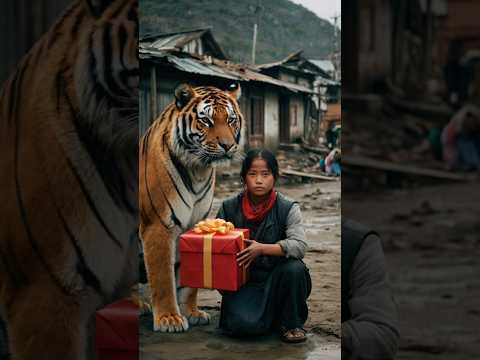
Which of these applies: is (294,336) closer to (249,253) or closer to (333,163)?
(249,253)

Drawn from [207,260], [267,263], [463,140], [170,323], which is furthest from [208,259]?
[463,140]

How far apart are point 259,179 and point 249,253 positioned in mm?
393

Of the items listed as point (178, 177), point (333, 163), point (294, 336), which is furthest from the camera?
point (178, 177)

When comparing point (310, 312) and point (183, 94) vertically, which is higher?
point (183, 94)

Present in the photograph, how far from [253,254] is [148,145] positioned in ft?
2.72

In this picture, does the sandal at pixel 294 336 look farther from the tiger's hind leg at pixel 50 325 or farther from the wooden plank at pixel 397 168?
the tiger's hind leg at pixel 50 325

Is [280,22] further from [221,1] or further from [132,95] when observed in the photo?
[132,95]

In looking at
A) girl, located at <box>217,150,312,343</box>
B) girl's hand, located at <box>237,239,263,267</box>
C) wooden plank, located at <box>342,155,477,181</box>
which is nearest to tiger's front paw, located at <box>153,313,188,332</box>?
girl, located at <box>217,150,312,343</box>

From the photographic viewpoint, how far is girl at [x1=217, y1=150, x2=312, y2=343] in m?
3.54

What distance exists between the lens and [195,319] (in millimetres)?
3662

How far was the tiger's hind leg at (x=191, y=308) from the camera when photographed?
12.0 ft

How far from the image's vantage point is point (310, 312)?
3.57 m

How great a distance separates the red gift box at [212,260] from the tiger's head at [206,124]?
42 cm

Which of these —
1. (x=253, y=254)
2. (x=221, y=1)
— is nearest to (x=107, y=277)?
(x=253, y=254)
